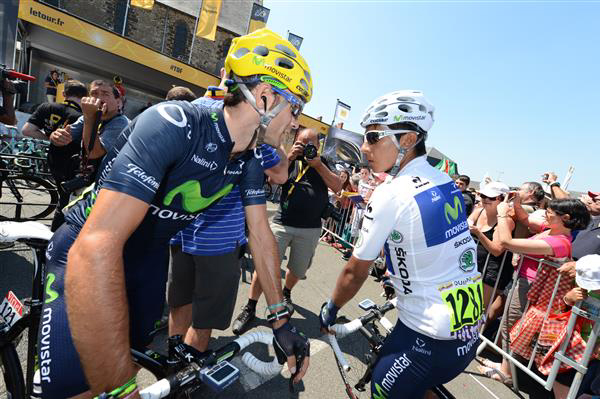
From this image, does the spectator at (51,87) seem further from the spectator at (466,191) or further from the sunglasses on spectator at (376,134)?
the spectator at (466,191)

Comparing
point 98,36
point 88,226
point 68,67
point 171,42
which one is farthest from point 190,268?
point 171,42

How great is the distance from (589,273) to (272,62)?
3363 millimetres

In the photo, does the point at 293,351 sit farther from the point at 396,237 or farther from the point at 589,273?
the point at 589,273

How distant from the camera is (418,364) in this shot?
1.79 meters

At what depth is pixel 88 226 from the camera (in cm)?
102

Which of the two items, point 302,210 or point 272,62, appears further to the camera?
point 302,210

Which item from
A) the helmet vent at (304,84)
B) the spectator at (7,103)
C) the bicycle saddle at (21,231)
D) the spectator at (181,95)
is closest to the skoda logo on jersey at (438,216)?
the helmet vent at (304,84)

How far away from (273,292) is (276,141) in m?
0.87

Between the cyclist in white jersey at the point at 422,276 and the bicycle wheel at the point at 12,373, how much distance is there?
6.07 feet

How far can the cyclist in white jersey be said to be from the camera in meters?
1.77

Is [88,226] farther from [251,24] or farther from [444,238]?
[251,24]

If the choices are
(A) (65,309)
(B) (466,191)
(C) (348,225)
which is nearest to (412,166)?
(A) (65,309)

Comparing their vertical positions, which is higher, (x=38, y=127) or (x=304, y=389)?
(x=38, y=127)

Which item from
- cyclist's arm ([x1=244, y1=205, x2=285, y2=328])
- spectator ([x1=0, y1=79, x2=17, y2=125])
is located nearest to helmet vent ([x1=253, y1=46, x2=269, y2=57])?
cyclist's arm ([x1=244, y1=205, x2=285, y2=328])
